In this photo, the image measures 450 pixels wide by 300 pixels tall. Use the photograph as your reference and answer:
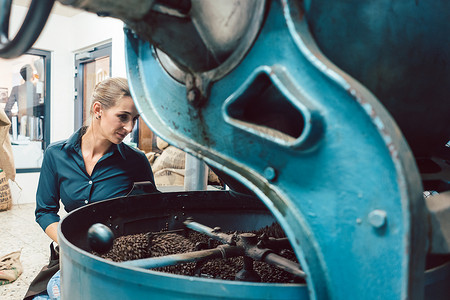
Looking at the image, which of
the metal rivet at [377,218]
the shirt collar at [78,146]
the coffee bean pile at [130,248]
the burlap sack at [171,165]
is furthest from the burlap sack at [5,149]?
the metal rivet at [377,218]

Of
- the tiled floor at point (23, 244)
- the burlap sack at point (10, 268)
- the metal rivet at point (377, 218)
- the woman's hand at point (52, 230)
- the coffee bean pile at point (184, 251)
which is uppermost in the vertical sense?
the metal rivet at point (377, 218)

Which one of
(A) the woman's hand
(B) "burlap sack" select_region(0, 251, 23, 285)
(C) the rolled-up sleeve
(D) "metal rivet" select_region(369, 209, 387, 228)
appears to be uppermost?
(D) "metal rivet" select_region(369, 209, 387, 228)

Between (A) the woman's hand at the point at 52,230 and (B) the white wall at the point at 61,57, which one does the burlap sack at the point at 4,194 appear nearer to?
(B) the white wall at the point at 61,57

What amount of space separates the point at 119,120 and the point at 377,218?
115 cm

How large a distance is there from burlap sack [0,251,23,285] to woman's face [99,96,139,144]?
4.23 ft

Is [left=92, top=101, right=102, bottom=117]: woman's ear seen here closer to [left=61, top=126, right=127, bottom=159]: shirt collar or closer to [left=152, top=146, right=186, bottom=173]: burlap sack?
[left=61, top=126, right=127, bottom=159]: shirt collar

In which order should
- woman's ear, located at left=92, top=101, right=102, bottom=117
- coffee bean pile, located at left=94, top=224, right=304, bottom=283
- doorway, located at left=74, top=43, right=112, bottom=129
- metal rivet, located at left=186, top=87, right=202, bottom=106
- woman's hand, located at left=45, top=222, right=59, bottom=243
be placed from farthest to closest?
1. doorway, located at left=74, top=43, right=112, bottom=129
2. woman's ear, located at left=92, top=101, right=102, bottom=117
3. woman's hand, located at left=45, top=222, right=59, bottom=243
4. coffee bean pile, located at left=94, top=224, right=304, bottom=283
5. metal rivet, located at left=186, top=87, right=202, bottom=106

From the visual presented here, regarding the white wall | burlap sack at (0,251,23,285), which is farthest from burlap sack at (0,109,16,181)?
burlap sack at (0,251,23,285)

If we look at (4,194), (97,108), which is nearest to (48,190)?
(97,108)

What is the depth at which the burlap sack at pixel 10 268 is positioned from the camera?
2.16 m

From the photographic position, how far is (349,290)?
1.52 feet

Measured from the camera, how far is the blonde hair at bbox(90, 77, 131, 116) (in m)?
1.43

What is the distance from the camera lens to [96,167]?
4.80 feet

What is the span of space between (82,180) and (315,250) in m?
1.16
